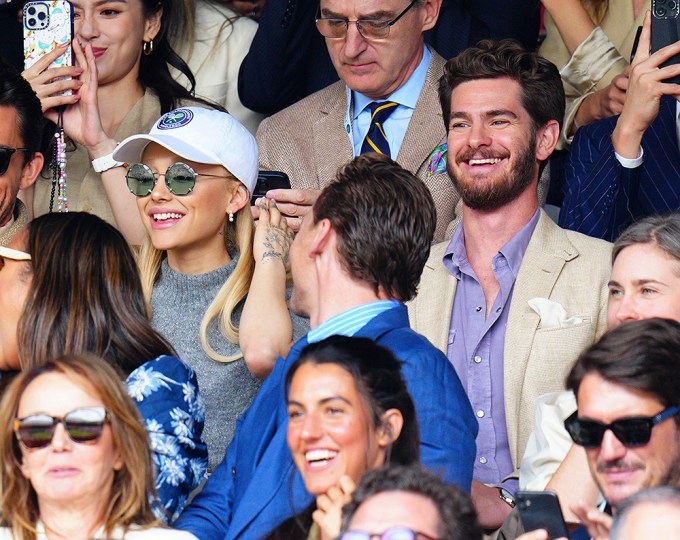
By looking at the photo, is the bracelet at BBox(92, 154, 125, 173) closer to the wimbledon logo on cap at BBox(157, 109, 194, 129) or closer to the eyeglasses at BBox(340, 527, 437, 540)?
the wimbledon logo on cap at BBox(157, 109, 194, 129)

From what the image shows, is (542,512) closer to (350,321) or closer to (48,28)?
(350,321)

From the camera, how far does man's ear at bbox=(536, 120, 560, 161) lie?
5.20 meters

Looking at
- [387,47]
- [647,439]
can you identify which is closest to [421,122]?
[387,47]

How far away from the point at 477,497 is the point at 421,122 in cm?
187

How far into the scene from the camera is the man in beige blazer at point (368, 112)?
553 cm

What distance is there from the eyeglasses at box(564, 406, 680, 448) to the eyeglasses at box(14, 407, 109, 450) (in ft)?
3.81

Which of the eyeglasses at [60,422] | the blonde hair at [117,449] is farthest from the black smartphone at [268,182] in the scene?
the eyeglasses at [60,422]

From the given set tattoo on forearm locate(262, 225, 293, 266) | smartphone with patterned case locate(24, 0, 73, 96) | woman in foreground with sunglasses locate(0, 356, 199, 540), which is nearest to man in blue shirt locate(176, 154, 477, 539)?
woman in foreground with sunglasses locate(0, 356, 199, 540)

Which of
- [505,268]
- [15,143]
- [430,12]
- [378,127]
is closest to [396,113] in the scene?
[378,127]

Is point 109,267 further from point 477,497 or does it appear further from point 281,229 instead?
point 477,497

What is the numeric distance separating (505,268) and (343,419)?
5.61 ft

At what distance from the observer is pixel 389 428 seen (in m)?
3.43

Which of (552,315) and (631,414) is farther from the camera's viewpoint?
(552,315)

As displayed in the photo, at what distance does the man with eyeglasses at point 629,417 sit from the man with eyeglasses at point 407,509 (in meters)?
0.39
